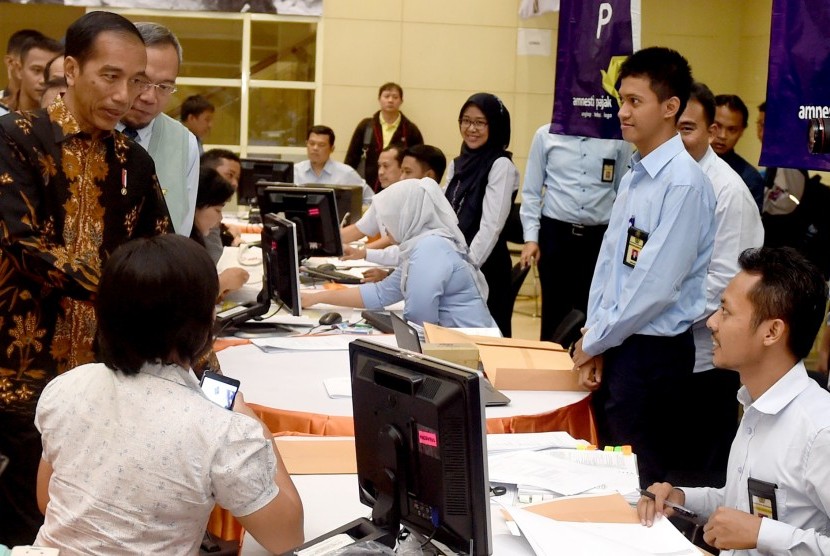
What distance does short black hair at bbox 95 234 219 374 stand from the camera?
1549 mm

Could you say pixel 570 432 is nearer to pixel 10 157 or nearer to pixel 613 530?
pixel 613 530

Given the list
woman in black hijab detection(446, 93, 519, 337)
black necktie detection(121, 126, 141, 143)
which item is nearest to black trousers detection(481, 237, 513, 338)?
woman in black hijab detection(446, 93, 519, 337)

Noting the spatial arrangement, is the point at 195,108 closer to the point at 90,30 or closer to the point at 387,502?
the point at 90,30

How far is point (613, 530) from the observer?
188 cm

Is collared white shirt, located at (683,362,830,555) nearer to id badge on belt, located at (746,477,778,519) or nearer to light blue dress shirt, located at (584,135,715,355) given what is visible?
id badge on belt, located at (746,477,778,519)

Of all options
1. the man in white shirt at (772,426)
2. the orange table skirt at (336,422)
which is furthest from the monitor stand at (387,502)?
the orange table skirt at (336,422)

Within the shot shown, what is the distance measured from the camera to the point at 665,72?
9.84ft

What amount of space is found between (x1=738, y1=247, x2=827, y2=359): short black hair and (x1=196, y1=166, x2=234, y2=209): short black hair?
7.95 ft

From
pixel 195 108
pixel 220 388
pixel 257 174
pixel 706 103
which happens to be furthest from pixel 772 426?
pixel 195 108

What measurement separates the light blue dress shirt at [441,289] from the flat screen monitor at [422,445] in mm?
1856

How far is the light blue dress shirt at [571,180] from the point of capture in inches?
211

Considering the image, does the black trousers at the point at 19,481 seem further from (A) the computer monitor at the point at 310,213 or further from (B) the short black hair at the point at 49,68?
(A) the computer monitor at the point at 310,213

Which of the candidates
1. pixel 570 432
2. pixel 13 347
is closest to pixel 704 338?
pixel 570 432

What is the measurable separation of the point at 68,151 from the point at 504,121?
3425mm
